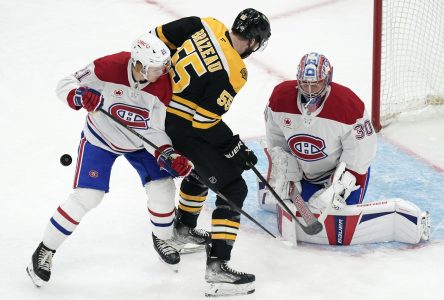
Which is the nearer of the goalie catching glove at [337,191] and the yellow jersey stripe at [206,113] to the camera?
the yellow jersey stripe at [206,113]

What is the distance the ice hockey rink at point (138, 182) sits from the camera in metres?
3.70

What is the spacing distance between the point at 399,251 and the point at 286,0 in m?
3.82

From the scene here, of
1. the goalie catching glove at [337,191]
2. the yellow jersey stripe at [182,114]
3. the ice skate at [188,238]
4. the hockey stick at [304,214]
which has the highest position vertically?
the yellow jersey stripe at [182,114]

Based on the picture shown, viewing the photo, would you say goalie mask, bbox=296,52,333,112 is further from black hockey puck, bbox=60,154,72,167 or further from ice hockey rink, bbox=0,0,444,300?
black hockey puck, bbox=60,154,72,167

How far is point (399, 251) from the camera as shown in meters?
3.92

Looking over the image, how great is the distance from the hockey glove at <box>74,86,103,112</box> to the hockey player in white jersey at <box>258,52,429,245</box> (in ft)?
2.79

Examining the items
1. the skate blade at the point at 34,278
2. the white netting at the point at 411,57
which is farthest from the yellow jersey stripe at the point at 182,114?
the white netting at the point at 411,57

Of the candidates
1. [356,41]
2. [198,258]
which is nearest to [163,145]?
[198,258]

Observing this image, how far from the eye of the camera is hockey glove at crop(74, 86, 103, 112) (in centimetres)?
346

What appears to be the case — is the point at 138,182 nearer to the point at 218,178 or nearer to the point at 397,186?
the point at 218,178

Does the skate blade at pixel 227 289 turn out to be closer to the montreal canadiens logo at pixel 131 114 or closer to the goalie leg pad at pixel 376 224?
the goalie leg pad at pixel 376 224

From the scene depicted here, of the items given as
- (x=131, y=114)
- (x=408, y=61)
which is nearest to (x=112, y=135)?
(x=131, y=114)

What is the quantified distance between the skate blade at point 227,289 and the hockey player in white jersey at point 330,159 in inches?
17.6

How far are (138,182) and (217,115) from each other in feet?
3.65
